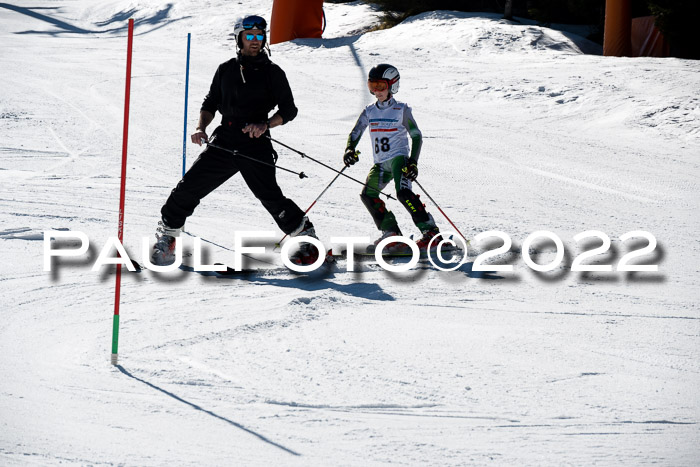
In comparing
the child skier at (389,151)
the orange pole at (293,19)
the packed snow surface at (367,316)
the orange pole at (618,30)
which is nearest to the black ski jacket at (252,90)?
the child skier at (389,151)

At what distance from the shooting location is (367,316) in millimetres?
5492

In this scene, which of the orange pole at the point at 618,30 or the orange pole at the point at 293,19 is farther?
the orange pole at the point at 293,19

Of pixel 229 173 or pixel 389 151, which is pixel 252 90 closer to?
pixel 229 173

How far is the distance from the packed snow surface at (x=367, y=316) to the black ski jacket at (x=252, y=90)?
1186 mm

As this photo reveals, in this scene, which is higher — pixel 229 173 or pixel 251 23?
pixel 251 23

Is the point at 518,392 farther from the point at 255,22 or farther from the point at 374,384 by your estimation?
the point at 255,22

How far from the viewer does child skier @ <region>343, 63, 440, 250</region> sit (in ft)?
23.2

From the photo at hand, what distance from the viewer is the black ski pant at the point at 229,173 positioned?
6.50 m

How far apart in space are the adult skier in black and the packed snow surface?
0.50 meters

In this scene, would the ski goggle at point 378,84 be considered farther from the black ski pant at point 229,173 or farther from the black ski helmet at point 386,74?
the black ski pant at point 229,173

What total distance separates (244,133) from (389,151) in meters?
1.31

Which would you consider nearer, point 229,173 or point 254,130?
point 254,130

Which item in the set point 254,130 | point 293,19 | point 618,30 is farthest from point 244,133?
point 293,19

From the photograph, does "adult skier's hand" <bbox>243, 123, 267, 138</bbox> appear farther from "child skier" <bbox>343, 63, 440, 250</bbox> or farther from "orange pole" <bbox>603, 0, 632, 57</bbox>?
"orange pole" <bbox>603, 0, 632, 57</bbox>
